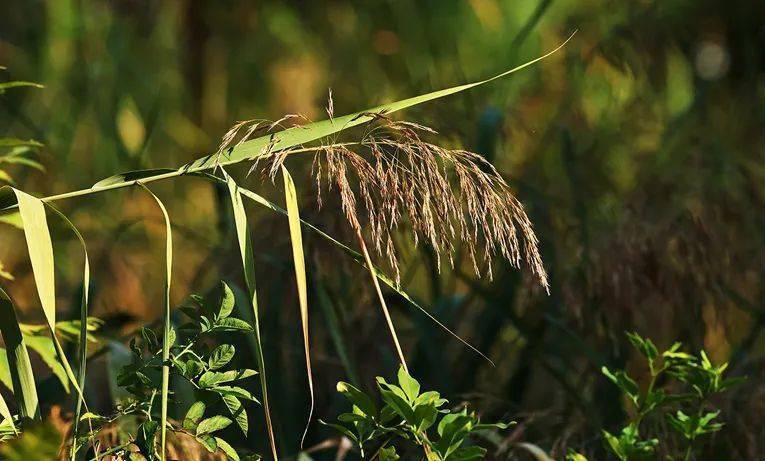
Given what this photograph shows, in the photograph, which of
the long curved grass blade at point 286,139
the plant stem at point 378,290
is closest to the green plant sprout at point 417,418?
the plant stem at point 378,290

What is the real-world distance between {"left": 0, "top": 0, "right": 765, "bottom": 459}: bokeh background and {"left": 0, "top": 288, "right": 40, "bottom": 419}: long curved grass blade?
0.80 meters

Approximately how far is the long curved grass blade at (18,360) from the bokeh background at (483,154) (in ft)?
2.63

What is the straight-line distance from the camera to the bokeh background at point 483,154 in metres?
1.89

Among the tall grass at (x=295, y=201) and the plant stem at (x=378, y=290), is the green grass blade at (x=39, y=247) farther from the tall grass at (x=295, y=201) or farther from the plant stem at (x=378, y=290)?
the plant stem at (x=378, y=290)

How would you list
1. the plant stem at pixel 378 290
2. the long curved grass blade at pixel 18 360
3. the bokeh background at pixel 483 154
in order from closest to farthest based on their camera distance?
the plant stem at pixel 378 290 → the long curved grass blade at pixel 18 360 → the bokeh background at pixel 483 154

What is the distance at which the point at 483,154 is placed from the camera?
189 cm

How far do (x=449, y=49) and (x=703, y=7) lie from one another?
26.7 inches

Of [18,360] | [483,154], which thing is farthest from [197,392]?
[483,154]

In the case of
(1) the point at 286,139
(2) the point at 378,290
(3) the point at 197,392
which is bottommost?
(3) the point at 197,392

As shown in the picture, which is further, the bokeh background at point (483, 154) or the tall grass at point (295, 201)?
the bokeh background at point (483, 154)

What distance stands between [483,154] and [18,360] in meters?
1.09

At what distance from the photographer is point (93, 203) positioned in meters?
3.02

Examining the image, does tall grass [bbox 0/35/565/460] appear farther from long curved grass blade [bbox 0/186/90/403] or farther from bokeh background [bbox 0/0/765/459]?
bokeh background [bbox 0/0/765/459]

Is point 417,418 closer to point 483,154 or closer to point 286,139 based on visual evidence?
point 286,139
